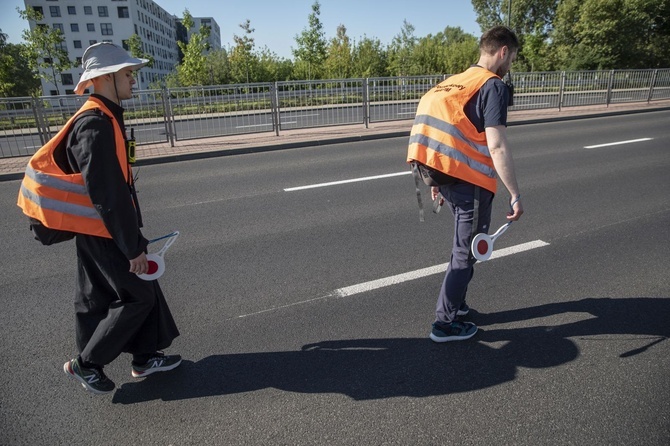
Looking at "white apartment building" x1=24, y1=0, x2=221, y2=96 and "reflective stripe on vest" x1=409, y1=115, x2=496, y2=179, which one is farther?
"white apartment building" x1=24, y1=0, x2=221, y2=96

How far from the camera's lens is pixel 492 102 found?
2.62m

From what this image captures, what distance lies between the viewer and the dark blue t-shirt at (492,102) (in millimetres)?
2613

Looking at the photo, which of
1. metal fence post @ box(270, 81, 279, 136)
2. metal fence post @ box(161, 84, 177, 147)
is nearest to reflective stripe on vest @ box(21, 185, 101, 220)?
metal fence post @ box(161, 84, 177, 147)

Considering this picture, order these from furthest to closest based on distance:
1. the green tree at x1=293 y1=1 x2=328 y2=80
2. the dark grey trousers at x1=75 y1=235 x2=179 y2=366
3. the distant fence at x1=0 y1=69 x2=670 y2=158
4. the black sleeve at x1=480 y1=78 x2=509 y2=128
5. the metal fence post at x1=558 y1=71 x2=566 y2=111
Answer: the green tree at x1=293 y1=1 x2=328 y2=80 < the metal fence post at x1=558 y1=71 x2=566 y2=111 < the distant fence at x1=0 y1=69 x2=670 y2=158 < the black sleeve at x1=480 y1=78 x2=509 y2=128 < the dark grey trousers at x1=75 y1=235 x2=179 y2=366

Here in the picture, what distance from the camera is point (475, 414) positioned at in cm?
244

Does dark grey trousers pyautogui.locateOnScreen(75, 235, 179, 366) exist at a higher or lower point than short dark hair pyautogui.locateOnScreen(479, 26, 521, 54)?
lower

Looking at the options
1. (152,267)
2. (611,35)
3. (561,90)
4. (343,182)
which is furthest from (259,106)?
(611,35)

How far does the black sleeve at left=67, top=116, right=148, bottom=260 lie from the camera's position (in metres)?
2.21

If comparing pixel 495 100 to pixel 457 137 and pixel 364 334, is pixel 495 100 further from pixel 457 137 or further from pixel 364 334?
pixel 364 334

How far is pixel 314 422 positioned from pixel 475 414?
89 cm

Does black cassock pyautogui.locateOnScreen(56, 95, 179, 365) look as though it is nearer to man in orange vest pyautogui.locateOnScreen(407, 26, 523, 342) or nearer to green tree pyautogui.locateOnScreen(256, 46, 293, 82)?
man in orange vest pyautogui.locateOnScreen(407, 26, 523, 342)

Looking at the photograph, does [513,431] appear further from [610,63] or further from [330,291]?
[610,63]

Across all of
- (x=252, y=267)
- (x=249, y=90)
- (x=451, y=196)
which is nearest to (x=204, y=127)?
(x=249, y=90)

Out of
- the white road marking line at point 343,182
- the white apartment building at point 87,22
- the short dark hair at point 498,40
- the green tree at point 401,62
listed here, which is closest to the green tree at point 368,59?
the green tree at point 401,62
